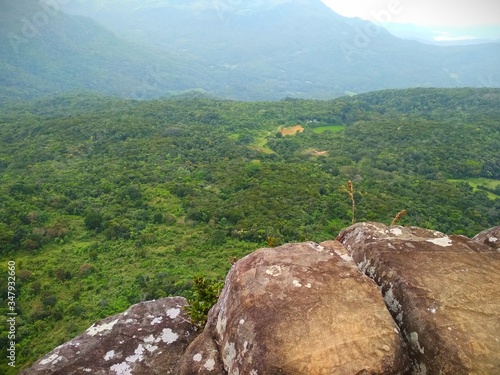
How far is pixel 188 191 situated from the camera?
5150 centimetres

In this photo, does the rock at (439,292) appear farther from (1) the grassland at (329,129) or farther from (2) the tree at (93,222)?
(1) the grassland at (329,129)

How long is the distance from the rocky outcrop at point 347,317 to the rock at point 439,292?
0.05 ft

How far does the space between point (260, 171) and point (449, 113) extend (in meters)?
78.0

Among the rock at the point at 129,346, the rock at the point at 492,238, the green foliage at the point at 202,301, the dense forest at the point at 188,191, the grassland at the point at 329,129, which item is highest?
the rock at the point at 492,238

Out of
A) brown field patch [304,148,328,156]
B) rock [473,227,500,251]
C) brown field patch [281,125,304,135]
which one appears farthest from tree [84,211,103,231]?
brown field patch [281,125,304,135]

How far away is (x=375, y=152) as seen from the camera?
80250 millimetres

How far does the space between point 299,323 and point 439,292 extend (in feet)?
8.52

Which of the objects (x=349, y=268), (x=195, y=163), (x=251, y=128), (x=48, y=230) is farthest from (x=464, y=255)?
(x=251, y=128)

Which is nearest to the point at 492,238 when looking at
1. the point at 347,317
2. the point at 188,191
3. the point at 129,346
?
the point at 347,317

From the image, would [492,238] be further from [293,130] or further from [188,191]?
[293,130]

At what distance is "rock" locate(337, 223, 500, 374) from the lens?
17.6 feet

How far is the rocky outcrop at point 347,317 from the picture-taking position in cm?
543

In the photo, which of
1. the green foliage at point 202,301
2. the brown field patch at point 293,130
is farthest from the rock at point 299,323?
the brown field patch at point 293,130

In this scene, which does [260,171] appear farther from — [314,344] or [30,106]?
[30,106]
